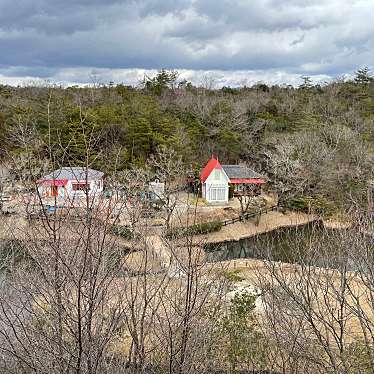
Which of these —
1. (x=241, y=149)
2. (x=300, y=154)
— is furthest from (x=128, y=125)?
(x=300, y=154)

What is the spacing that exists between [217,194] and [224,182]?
0.68 metres

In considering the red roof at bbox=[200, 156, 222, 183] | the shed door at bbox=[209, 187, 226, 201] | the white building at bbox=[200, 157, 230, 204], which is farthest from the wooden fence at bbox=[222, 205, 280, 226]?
the red roof at bbox=[200, 156, 222, 183]

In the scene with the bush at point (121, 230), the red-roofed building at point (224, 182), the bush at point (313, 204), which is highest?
the bush at point (121, 230)

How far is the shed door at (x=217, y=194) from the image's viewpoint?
2117cm

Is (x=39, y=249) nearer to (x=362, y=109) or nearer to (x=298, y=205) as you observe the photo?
(x=298, y=205)

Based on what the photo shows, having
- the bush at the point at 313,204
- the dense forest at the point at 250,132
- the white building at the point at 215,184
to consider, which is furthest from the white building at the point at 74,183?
the white building at the point at 215,184

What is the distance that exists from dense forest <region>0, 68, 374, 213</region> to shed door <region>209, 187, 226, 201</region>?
2.43m

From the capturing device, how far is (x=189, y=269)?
12.0 ft

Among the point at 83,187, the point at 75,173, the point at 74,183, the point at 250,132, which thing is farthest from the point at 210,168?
the point at 83,187

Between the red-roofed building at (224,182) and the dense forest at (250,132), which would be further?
the red-roofed building at (224,182)

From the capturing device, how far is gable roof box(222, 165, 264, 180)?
22.2 metres

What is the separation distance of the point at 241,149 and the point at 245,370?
20991mm

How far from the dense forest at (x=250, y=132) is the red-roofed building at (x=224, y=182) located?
1168 mm

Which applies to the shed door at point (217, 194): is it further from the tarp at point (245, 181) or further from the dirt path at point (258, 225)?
the dirt path at point (258, 225)
